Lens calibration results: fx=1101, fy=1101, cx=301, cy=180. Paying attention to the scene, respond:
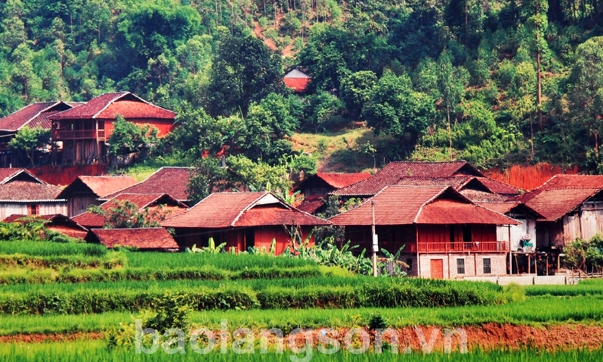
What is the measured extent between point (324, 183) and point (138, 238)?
47.4ft

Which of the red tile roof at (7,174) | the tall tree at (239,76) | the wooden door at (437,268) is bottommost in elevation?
the wooden door at (437,268)

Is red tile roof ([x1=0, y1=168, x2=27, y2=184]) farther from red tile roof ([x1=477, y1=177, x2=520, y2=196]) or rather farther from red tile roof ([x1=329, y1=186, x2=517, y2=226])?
red tile roof ([x1=477, y1=177, x2=520, y2=196])

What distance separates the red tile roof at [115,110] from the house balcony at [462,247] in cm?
2380

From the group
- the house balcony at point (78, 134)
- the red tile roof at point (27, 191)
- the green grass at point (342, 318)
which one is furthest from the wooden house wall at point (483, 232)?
the house balcony at point (78, 134)

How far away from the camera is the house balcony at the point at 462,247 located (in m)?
38.9

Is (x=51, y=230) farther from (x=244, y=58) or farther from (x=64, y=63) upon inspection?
(x=64, y=63)

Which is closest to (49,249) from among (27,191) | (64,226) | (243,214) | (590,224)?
(64,226)

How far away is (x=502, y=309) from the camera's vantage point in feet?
81.7

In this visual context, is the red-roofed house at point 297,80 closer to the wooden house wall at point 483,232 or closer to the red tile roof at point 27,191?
the red tile roof at point 27,191

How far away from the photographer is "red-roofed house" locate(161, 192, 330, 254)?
130 ft

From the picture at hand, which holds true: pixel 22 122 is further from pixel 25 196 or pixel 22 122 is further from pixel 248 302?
pixel 248 302

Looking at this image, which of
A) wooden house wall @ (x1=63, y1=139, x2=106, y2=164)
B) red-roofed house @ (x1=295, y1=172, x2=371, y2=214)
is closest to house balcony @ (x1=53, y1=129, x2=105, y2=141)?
wooden house wall @ (x1=63, y1=139, x2=106, y2=164)

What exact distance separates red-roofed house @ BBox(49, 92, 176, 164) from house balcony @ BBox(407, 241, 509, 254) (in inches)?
936

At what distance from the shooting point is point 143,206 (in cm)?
4381
